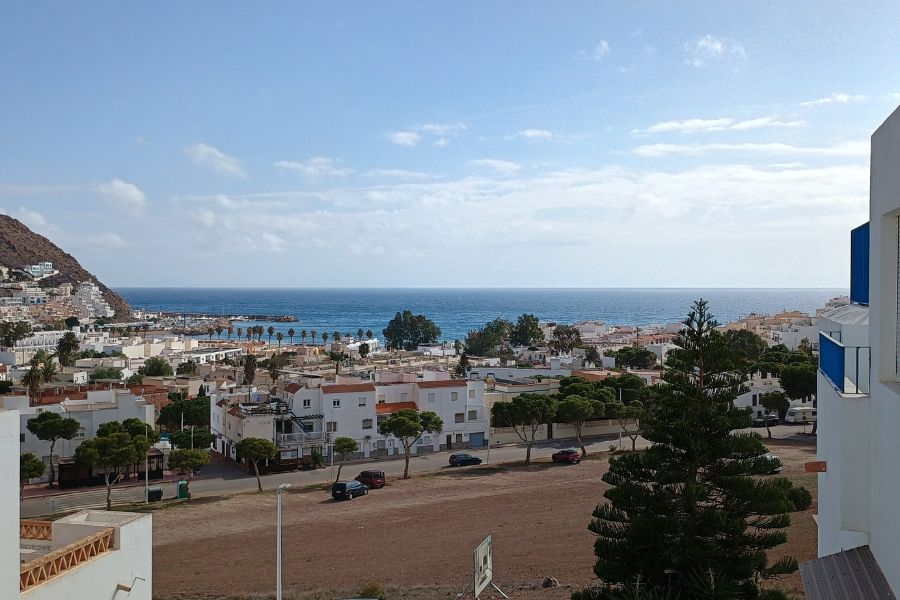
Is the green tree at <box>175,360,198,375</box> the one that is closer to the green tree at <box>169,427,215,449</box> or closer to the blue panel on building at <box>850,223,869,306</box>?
the green tree at <box>169,427,215,449</box>

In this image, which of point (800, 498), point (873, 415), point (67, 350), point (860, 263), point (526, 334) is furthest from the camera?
point (526, 334)

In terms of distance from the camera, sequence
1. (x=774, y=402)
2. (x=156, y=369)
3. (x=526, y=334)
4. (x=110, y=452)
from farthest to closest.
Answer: (x=526, y=334) < (x=156, y=369) < (x=774, y=402) < (x=110, y=452)

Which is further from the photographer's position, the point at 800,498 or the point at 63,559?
the point at 800,498

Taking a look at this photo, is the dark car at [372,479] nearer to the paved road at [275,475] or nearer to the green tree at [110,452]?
the paved road at [275,475]

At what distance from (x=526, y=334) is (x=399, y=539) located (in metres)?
70.3

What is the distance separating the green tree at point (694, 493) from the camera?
10922mm

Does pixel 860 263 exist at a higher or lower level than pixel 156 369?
higher

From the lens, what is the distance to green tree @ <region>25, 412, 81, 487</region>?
2783 cm

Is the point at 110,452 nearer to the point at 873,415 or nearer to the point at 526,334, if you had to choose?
the point at 873,415

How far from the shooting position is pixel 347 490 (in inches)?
993

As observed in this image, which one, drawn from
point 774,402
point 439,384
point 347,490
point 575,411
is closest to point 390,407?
point 439,384

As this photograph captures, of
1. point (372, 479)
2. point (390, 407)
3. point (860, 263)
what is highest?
point (860, 263)

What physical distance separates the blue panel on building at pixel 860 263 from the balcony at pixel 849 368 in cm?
61

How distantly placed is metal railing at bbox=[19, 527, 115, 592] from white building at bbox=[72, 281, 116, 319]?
15023 cm
